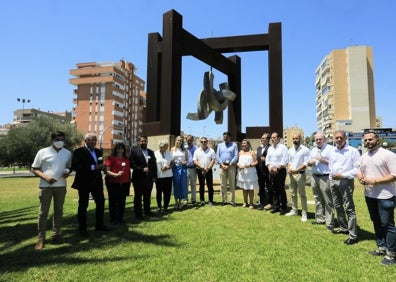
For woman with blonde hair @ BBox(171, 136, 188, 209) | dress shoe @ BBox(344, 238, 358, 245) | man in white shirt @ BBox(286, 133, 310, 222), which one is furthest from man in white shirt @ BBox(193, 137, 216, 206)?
dress shoe @ BBox(344, 238, 358, 245)

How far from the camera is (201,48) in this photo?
39.1 ft

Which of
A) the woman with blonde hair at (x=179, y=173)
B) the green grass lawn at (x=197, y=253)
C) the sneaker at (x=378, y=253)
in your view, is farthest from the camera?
the woman with blonde hair at (x=179, y=173)

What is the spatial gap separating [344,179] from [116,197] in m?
4.33

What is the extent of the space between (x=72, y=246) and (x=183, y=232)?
185cm

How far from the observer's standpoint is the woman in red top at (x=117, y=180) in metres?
6.16

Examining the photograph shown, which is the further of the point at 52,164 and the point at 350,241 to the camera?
the point at 52,164

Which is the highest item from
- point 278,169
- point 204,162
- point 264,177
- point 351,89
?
point 351,89

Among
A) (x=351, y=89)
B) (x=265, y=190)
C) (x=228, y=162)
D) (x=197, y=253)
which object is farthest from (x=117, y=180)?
(x=351, y=89)

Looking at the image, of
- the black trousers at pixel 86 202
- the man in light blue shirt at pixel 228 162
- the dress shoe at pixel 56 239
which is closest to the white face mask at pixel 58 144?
the black trousers at pixel 86 202

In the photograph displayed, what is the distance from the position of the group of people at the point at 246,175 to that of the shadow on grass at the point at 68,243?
0.75ft

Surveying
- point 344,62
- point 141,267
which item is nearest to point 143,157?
point 141,267

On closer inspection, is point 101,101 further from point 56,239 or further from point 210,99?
point 56,239

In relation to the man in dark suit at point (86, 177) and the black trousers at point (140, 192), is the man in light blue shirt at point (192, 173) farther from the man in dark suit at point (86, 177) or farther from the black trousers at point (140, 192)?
the man in dark suit at point (86, 177)

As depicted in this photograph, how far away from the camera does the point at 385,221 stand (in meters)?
4.10
